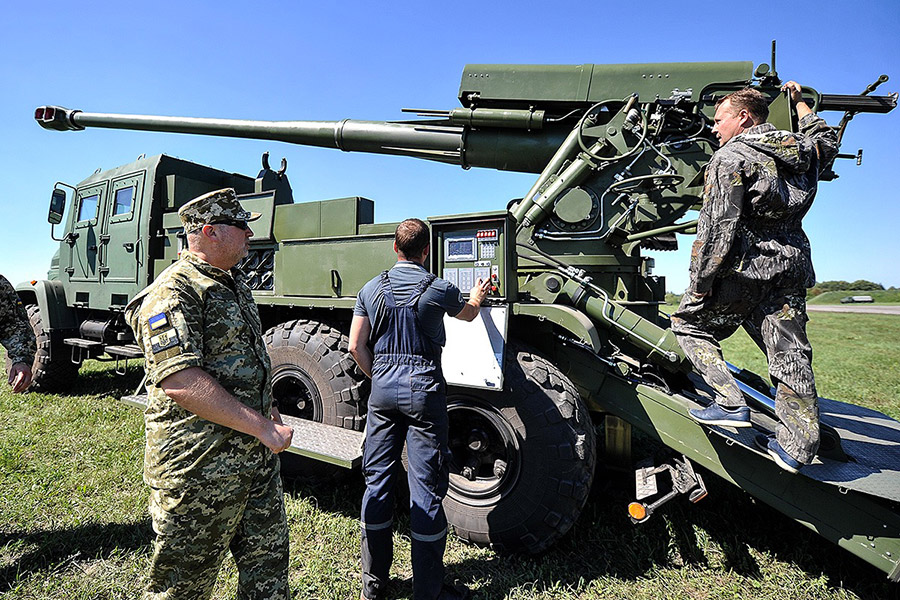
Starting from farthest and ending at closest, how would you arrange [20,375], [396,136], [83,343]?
[83,343]
[396,136]
[20,375]

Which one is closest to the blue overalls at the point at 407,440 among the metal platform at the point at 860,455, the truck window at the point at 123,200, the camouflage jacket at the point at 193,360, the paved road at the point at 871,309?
the camouflage jacket at the point at 193,360

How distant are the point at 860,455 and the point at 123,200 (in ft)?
25.5

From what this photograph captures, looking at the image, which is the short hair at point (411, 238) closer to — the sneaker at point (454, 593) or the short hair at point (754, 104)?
the sneaker at point (454, 593)

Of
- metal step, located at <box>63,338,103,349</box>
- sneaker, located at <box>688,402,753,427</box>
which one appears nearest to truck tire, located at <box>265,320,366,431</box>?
sneaker, located at <box>688,402,753,427</box>

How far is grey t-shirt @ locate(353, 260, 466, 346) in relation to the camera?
2.55m

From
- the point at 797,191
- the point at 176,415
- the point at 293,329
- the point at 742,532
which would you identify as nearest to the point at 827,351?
the point at 742,532

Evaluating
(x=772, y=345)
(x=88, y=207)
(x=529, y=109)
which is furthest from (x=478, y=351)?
(x=88, y=207)

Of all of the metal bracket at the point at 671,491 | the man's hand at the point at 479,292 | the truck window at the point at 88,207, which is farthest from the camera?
the truck window at the point at 88,207

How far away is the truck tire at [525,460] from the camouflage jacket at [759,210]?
1.07 metres

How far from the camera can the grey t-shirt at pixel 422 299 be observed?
8.38 ft

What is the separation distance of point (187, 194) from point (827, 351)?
15196mm

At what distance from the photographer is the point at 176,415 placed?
1870 mm

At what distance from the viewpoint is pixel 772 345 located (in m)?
2.58

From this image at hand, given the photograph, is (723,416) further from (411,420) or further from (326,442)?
(326,442)
